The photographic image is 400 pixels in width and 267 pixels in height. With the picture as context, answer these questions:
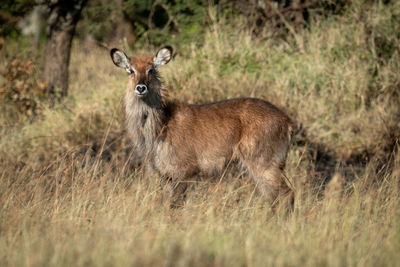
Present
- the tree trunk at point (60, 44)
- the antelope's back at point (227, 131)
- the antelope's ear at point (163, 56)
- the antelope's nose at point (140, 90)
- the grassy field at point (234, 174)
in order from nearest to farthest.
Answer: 1. the grassy field at point (234, 174)
2. the antelope's nose at point (140, 90)
3. the antelope's back at point (227, 131)
4. the antelope's ear at point (163, 56)
5. the tree trunk at point (60, 44)

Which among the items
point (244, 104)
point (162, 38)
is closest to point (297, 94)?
point (244, 104)

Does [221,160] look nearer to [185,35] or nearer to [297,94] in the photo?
[297,94]

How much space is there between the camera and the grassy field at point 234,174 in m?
3.41

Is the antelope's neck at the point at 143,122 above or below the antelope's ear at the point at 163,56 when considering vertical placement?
below

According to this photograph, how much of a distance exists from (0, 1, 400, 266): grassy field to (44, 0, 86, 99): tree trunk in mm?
426

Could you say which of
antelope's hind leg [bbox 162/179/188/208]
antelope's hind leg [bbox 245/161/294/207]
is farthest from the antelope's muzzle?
antelope's hind leg [bbox 245/161/294/207]

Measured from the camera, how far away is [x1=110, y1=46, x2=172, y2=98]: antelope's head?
5.22 metres

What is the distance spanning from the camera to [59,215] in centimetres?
410

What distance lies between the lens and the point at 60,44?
9453 mm

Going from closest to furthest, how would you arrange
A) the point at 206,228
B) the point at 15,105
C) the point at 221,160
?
the point at 206,228, the point at 221,160, the point at 15,105

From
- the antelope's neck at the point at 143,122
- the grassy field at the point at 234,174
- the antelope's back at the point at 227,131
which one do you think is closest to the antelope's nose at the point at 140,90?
the antelope's neck at the point at 143,122

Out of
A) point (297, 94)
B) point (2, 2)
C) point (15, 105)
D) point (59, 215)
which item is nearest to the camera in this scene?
point (59, 215)

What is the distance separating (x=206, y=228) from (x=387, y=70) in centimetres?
535

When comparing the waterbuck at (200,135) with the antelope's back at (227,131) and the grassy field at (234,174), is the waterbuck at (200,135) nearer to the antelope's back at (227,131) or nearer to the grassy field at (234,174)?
the antelope's back at (227,131)
